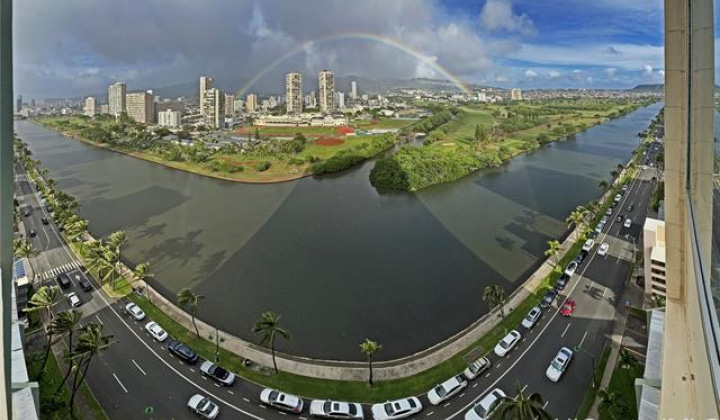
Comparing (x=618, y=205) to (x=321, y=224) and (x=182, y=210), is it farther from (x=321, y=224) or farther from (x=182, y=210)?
(x=182, y=210)

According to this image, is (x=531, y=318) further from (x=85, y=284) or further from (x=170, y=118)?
(x=170, y=118)

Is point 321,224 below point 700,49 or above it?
below

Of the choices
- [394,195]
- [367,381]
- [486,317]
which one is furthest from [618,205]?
[367,381]

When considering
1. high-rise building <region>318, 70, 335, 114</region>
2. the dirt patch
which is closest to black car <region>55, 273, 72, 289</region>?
the dirt patch

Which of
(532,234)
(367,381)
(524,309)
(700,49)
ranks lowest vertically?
(367,381)

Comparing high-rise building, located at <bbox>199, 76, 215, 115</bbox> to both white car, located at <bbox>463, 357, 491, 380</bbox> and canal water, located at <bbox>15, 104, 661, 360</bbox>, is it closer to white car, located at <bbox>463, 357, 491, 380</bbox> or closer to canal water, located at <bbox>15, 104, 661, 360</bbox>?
canal water, located at <bbox>15, 104, 661, 360</bbox>

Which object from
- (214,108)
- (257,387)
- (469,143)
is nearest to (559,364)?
(257,387)

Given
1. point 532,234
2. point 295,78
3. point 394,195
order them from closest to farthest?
point 532,234, point 394,195, point 295,78

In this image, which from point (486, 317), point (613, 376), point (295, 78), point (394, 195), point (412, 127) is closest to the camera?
point (613, 376)
